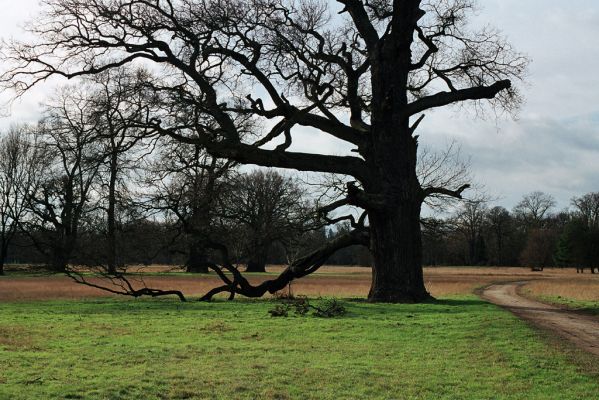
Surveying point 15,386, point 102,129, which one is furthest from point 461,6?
point 15,386

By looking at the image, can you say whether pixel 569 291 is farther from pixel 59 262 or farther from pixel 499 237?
pixel 499 237

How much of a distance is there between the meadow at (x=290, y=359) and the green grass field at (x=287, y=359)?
2 cm

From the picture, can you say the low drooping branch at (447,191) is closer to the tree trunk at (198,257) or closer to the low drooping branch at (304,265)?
the low drooping branch at (304,265)

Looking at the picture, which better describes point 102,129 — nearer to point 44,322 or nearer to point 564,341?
point 44,322

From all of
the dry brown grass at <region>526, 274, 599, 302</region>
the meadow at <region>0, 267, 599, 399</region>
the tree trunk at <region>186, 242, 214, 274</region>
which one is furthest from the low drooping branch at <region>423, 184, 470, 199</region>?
the tree trunk at <region>186, 242, 214, 274</region>

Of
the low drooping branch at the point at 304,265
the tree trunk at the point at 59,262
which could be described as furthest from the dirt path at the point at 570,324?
the tree trunk at the point at 59,262

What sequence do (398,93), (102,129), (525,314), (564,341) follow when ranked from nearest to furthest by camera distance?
(564,341)
(525,314)
(102,129)
(398,93)

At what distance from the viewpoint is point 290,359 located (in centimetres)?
974

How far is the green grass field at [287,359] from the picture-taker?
7.50m

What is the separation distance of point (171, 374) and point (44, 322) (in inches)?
324

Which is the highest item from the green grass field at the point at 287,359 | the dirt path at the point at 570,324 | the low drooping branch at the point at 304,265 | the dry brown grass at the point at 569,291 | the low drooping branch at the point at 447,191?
the low drooping branch at the point at 447,191

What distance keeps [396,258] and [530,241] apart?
78124mm

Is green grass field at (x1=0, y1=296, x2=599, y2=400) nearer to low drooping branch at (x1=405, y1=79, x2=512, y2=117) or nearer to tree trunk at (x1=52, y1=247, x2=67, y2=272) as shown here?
low drooping branch at (x1=405, y1=79, x2=512, y2=117)

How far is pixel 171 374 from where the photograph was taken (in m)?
8.34
